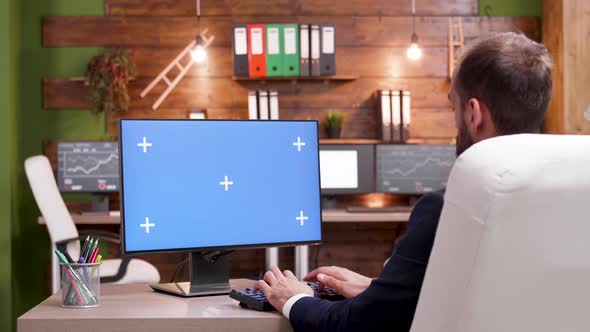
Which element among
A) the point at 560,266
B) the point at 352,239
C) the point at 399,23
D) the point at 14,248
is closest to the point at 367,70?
the point at 399,23

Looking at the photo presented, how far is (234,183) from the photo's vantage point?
6.71 ft

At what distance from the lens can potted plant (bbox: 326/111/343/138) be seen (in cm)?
520

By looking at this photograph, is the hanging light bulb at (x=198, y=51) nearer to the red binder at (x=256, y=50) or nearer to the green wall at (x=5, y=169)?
the red binder at (x=256, y=50)

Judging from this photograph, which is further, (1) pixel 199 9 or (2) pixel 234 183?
(1) pixel 199 9

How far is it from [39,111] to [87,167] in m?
0.55

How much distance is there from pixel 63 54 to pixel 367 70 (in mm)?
1892

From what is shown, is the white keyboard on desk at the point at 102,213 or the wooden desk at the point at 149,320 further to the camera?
the white keyboard on desk at the point at 102,213

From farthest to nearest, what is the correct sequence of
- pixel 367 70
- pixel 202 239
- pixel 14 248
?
pixel 367 70 → pixel 14 248 → pixel 202 239

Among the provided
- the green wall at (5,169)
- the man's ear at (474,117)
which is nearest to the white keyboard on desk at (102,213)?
the green wall at (5,169)

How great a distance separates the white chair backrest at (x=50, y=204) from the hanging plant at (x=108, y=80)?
0.86 m

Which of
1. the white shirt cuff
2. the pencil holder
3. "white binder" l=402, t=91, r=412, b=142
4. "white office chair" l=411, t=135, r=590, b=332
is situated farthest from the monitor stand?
"white binder" l=402, t=91, r=412, b=142

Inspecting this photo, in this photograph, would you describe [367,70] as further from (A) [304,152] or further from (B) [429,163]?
(A) [304,152]

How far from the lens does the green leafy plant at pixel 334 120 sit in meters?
5.20

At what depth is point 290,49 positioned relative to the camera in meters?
5.07
